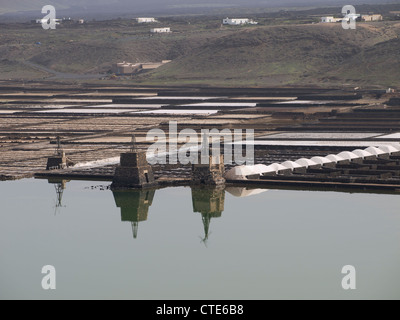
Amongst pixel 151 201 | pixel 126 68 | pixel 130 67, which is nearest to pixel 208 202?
pixel 151 201

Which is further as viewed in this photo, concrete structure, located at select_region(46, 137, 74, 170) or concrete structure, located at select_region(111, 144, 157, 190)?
concrete structure, located at select_region(46, 137, 74, 170)

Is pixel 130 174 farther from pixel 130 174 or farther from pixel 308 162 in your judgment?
pixel 308 162

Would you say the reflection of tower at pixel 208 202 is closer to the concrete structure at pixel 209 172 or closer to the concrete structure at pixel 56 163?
the concrete structure at pixel 209 172

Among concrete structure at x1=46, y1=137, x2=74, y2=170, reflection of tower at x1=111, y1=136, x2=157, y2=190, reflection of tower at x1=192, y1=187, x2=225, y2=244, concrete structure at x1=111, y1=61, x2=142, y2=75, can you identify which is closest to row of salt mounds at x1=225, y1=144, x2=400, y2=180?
reflection of tower at x1=192, y1=187, x2=225, y2=244

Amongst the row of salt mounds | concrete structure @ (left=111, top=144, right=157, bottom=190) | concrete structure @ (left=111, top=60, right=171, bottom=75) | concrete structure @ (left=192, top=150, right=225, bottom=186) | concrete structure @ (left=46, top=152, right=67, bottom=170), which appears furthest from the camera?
concrete structure @ (left=111, top=60, right=171, bottom=75)

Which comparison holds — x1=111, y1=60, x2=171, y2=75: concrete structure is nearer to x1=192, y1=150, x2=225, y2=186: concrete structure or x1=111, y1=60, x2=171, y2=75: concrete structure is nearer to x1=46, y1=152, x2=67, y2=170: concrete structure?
x1=46, y1=152, x2=67, y2=170: concrete structure

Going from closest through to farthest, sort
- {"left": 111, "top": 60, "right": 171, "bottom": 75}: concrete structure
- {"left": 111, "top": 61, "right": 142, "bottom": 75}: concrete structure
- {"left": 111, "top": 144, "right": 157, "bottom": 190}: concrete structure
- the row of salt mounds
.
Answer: {"left": 111, "top": 144, "right": 157, "bottom": 190}: concrete structure → the row of salt mounds → {"left": 111, "top": 61, "right": 142, "bottom": 75}: concrete structure → {"left": 111, "top": 60, "right": 171, "bottom": 75}: concrete structure
